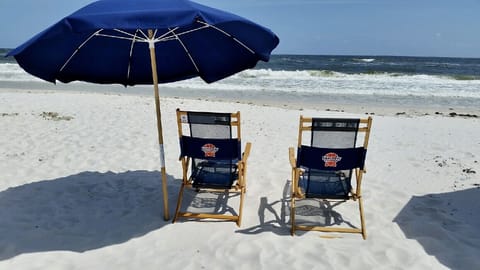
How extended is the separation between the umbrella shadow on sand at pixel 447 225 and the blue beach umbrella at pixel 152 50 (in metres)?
2.16

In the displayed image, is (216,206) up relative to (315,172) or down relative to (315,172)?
down

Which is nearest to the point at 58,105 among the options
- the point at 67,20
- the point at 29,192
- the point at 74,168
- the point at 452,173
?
the point at 74,168

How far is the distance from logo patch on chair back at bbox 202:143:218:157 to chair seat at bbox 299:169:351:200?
3.13ft

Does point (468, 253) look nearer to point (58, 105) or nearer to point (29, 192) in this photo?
point (29, 192)

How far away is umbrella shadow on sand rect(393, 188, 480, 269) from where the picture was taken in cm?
288

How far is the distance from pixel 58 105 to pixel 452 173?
951 cm

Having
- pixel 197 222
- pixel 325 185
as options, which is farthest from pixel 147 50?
pixel 325 185

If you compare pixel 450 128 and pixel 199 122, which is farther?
pixel 450 128

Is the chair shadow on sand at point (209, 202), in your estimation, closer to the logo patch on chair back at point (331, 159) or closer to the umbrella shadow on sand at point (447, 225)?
the logo patch on chair back at point (331, 159)

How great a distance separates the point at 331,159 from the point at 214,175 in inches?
48.9

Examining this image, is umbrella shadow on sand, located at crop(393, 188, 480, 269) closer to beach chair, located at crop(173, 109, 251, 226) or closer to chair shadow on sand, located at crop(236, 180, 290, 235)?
chair shadow on sand, located at crop(236, 180, 290, 235)

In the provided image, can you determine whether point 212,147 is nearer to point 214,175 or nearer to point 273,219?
point 214,175

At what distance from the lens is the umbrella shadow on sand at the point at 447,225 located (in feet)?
9.46

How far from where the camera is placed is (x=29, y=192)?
3971 mm
